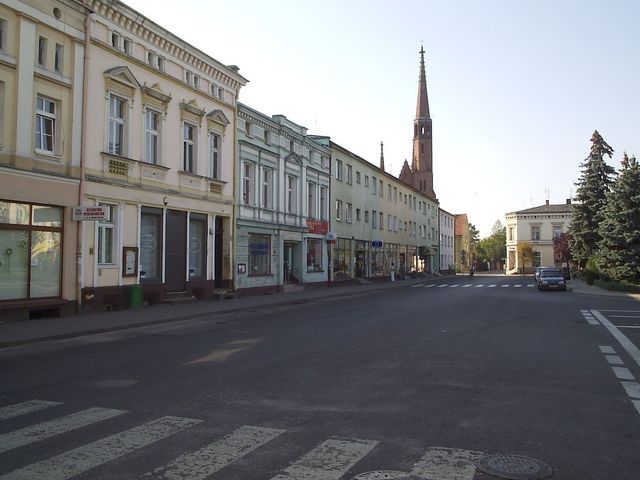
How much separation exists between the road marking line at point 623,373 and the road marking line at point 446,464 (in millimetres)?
4864

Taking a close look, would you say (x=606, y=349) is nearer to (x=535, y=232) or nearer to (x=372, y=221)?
(x=372, y=221)

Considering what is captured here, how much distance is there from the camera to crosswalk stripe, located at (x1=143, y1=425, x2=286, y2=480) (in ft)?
15.6

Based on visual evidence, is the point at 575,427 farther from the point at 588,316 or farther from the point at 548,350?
the point at 588,316

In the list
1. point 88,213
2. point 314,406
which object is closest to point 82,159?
point 88,213

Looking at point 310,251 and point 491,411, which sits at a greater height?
point 310,251

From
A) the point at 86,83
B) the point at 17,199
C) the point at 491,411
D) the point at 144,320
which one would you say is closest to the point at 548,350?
the point at 491,411

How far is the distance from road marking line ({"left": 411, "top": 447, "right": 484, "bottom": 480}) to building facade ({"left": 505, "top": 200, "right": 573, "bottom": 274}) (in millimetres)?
93308

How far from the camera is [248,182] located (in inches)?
1184

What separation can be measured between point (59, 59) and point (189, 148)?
24.8 feet

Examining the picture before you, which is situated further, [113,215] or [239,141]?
[239,141]

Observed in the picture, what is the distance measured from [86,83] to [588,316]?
1818 centimetres

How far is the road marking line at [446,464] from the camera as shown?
186 inches

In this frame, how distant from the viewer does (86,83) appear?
19.0 meters

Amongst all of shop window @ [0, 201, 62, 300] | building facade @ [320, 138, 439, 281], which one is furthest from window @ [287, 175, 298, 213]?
shop window @ [0, 201, 62, 300]
